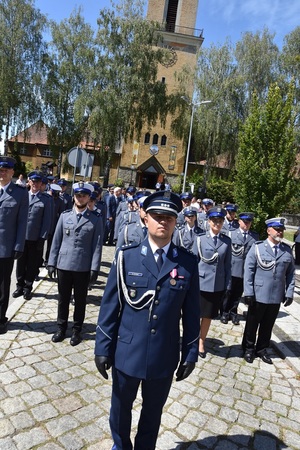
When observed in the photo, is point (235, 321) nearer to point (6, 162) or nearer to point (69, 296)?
point (69, 296)

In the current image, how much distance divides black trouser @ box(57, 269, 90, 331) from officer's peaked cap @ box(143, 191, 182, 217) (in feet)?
9.03

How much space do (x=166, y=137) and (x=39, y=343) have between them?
4016 cm

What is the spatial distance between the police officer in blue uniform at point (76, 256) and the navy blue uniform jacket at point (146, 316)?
2.36 meters

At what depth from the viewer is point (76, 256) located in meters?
5.02

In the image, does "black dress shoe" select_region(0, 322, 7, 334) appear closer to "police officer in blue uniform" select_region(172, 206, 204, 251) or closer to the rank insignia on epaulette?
the rank insignia on epaulette

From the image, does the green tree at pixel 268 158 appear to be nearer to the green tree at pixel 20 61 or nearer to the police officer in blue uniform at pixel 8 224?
the police officer in blue uniform at pixel 8 224

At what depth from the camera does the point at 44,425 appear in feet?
10.8

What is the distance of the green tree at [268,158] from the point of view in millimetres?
10133

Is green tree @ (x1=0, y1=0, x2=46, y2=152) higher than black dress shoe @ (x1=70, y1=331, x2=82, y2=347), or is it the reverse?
green tree @ (x1=0, y1=0, x2=46, y2=152)

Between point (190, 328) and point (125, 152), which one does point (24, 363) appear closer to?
point (190, 328)

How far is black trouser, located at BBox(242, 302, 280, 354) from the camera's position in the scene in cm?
521

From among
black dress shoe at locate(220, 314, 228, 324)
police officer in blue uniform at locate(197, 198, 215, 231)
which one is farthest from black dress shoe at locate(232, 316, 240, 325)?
police officer in blue uniform at locate(197, 198, 215, 231)

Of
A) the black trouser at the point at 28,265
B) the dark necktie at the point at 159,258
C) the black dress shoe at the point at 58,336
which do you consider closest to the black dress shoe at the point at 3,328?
the black dress shoe at the point at 58,336

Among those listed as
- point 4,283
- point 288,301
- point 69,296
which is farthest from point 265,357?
point 4,283
